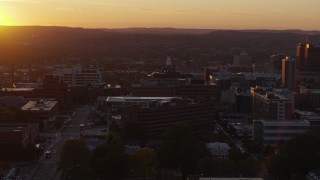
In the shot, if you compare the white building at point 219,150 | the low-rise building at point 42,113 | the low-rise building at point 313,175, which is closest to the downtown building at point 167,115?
the white building at point 219,150

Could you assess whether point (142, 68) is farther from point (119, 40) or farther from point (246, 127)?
point (119, 40)

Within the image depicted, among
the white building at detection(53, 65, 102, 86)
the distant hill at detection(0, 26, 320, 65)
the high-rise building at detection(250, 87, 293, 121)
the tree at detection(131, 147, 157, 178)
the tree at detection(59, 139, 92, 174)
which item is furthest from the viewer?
the distant hill at detection(0, 26, 320, 65)

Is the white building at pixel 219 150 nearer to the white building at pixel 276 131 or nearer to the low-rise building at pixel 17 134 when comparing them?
the white building at pixel 276 131

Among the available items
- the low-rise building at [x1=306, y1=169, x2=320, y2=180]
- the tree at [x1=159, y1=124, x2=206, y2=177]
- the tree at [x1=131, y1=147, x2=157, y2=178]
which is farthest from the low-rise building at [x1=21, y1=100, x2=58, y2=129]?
the low-rise building at [x1=306, y1=169, x2=320, y2=180]

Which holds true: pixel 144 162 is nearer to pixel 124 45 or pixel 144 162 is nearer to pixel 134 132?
pixel 134 132

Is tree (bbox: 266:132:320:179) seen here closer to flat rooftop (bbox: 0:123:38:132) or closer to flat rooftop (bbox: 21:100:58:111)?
flat rooftop (bbox: 0:123:38:132)

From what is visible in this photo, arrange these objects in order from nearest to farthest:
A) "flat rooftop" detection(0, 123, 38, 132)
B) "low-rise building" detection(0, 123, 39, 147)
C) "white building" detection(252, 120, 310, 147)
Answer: "low-rise building" detection(0, 123, 39, 147), "flat rooftop" detection(0, 123, 38, 132), "white building" detection(252, 120, 310, 147)

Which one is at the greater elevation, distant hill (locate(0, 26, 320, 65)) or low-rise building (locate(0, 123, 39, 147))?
low-rise building (locate(0, 123, 39, 147))
